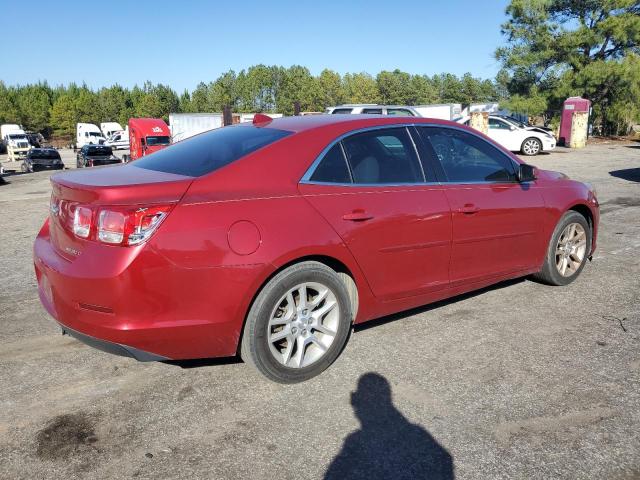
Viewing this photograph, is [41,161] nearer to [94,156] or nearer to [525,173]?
[94,156]

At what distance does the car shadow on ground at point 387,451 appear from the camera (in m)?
2.45

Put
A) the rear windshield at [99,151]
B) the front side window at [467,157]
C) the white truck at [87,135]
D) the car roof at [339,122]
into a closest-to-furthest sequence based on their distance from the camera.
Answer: the car roof at [339,122]
the front side window at [467,157]
the rear windshield at [99,151]
the white truck at [87,135]

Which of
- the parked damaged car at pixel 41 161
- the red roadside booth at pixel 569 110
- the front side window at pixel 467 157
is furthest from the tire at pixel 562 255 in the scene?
the parked damaged car at pixel 41 161

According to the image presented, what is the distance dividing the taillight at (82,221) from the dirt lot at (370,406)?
96 cm

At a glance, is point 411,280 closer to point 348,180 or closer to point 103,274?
point 348,180

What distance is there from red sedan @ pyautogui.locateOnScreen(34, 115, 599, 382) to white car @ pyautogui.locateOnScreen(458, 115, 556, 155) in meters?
19.4

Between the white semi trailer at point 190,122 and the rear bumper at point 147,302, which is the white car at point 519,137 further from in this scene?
the rear bumper at point 147,302

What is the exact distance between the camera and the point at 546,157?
21.7 meters

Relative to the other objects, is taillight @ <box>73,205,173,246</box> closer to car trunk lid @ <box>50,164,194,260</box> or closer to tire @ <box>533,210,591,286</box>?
car trunk lid @ <box>50,164,194,260</box>

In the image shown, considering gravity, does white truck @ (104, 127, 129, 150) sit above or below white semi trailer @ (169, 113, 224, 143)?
below

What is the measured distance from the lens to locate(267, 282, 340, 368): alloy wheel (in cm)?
319

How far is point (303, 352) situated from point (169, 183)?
126cm

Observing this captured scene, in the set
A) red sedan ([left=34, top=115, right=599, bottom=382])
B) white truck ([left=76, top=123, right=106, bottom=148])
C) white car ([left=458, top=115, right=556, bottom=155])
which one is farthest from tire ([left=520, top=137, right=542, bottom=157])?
white truck ([left=76, top=123, right=106, bottom=148])

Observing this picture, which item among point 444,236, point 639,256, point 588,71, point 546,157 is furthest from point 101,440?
point 588,71
